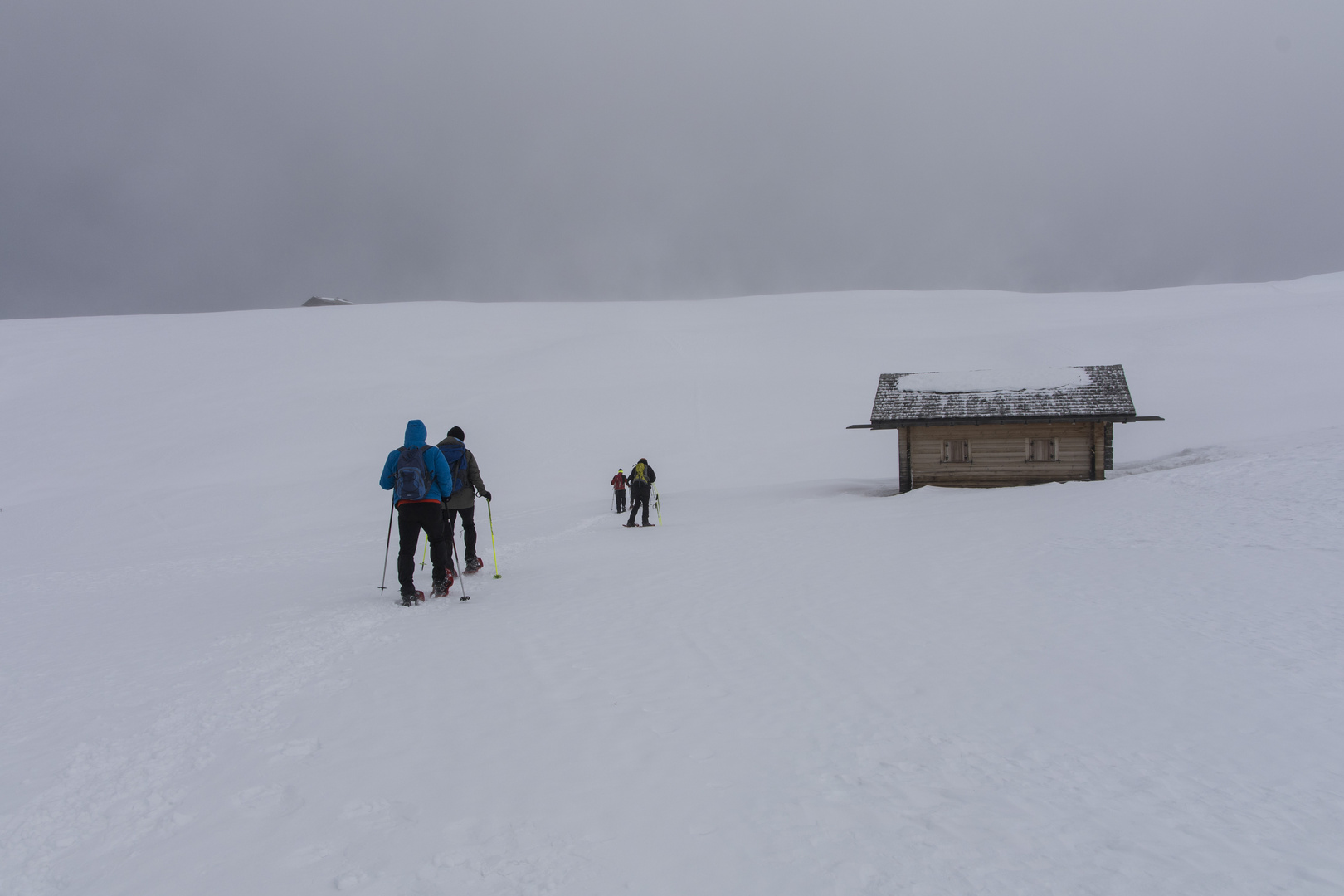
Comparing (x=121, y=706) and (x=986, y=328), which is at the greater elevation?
(x=986, y=328)

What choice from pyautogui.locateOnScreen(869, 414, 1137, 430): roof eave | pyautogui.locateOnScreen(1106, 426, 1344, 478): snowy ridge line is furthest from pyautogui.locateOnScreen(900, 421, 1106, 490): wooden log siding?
pyautogui.locateOnScreen(1106, 426, 1344, 478): snowy ridge line

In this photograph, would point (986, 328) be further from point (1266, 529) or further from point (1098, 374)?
point (1266, 529)

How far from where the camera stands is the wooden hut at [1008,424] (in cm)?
2166

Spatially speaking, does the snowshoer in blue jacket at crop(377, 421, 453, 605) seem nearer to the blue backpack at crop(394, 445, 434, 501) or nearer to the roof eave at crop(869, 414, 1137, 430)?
the blue backpack at crop(394, 445, 434, 501)

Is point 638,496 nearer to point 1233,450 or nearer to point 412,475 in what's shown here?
point 412,475

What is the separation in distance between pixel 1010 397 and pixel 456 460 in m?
18.5

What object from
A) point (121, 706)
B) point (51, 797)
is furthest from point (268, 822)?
point (121, 706)

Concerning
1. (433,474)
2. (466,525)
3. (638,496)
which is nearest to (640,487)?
(638,496)

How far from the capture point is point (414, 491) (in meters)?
8.30

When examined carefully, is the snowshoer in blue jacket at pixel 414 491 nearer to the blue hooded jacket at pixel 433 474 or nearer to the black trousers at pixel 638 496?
the blue hooded jacket at pixel 433 474

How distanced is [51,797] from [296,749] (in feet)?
3.94

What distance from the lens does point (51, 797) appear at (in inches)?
155

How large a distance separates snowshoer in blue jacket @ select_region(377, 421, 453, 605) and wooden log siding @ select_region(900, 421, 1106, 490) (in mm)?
17735

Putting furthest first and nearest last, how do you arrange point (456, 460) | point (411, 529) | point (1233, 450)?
point (1233, 450), point (456, 460), point (411, 529)
